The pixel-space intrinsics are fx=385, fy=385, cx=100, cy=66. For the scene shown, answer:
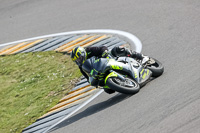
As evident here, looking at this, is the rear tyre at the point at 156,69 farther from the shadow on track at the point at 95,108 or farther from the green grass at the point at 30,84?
the green grass at the point at 30,84

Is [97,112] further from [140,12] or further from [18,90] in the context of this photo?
[140,12]

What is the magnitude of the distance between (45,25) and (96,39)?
316 cm

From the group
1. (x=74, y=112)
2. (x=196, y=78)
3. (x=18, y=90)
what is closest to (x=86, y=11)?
(x=18, y=90)

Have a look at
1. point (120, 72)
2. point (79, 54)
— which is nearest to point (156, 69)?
point (120, 72)

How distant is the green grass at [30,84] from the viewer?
10219 mm

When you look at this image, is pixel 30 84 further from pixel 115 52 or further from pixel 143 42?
pixel 115 52

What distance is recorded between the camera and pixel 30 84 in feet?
38.4

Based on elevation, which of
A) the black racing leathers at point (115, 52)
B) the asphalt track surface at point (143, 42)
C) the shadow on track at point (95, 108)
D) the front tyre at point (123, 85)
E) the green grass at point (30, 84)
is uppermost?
the black racing leathers at point (115, 52)

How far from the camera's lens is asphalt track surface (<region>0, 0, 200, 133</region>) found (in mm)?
6684

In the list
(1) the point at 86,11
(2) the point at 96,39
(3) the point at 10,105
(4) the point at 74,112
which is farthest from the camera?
(1) the point at 86,11

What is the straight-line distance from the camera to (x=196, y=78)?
775 centimetres

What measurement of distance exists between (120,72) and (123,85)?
443 mm

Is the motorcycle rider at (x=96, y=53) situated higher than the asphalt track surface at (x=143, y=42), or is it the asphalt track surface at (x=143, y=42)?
the motorcycle rider at (x=96, y=53)

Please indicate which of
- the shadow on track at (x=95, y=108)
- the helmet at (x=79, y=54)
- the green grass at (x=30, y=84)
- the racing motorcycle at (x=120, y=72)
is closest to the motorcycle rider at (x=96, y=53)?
the helmet at (x=79, y=54)
